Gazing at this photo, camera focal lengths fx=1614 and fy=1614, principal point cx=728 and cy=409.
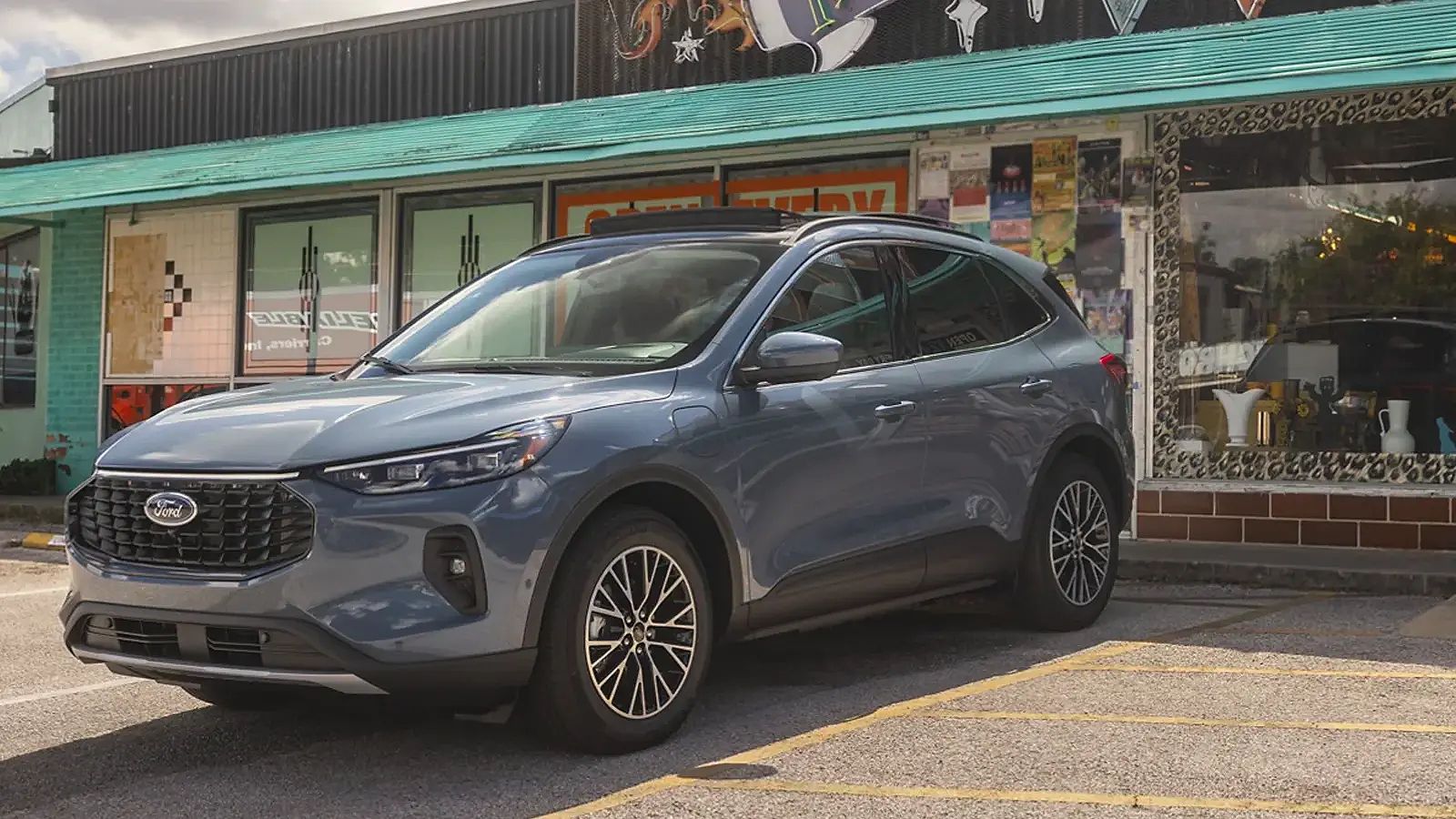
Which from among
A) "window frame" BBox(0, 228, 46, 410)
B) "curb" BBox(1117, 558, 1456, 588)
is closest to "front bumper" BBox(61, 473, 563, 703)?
"curb" BBox(1117, 558, 1456, 588)

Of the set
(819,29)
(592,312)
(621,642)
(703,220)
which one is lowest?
(621,642)

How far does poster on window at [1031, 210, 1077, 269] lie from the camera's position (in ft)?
39.1

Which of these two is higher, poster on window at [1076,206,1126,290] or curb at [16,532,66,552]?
poster on window at [1076,206,1126,290]

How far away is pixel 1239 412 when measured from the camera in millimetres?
11516

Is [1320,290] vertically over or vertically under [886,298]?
over

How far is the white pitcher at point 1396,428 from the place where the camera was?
1091 centimetres

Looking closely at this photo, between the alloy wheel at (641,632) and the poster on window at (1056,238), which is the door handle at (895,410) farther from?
the poster on window at (1056,238)

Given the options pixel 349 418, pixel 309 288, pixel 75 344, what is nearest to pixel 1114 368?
pixel 349 418

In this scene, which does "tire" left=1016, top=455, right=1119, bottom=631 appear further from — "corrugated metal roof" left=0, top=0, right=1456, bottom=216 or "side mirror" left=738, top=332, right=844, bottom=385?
"corrugated metal roof" left=0, top=0, right=1456, bottom=216

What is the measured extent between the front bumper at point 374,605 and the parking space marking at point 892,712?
1.67ft

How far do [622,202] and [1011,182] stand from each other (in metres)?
3.65

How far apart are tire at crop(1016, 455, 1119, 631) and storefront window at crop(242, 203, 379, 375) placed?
9490 mm

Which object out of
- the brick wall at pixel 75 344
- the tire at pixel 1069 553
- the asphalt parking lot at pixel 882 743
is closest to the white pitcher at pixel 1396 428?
the asphalt parking lot at pixel 882 743

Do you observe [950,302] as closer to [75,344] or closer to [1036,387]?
[1036,387]
